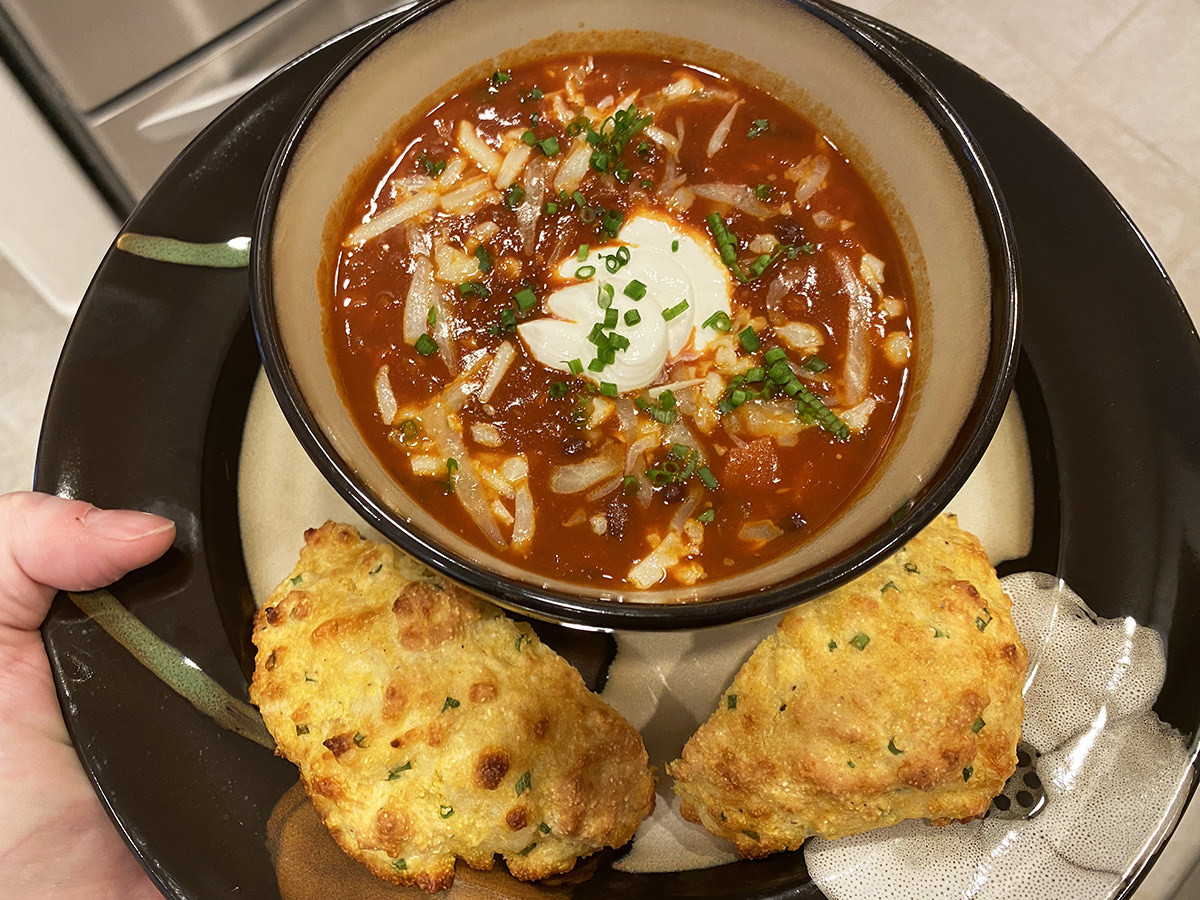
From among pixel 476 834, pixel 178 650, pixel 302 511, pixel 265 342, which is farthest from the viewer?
pixel 302 511

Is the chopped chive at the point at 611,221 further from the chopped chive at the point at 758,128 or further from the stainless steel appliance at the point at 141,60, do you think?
the stainless steel appliance at the point at 141,60

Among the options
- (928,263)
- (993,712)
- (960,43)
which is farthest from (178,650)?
(960,43)

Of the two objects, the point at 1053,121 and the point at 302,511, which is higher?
the point at 302,511

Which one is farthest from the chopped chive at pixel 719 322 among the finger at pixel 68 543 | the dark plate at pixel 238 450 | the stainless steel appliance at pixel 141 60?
the stainless steel appliance at pixel 141 60

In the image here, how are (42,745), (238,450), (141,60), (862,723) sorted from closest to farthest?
(862,723) < (238,450) < (42,745) < (141,60)

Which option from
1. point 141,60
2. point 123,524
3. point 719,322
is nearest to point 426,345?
point 719,322

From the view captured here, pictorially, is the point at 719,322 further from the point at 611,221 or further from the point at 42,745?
the point at 42,745

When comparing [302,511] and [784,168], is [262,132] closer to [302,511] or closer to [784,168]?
[302,511]
